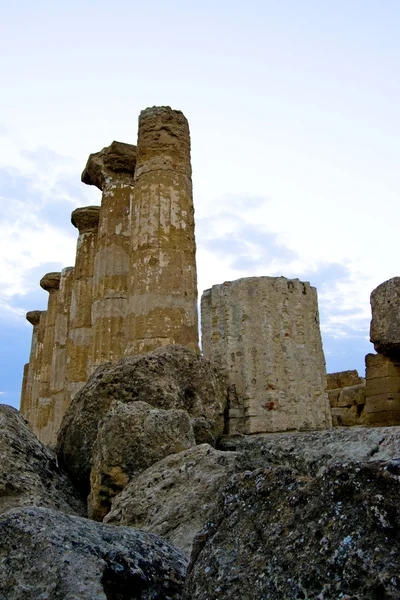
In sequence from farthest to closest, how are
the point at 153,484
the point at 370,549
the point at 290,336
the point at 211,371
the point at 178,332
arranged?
the point at 178,332
the point at 290,336
the point at 211,371
the point at 153,484
the point at 370,549

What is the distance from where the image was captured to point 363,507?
1.61 m

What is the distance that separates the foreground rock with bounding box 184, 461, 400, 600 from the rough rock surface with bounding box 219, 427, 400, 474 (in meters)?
1.54

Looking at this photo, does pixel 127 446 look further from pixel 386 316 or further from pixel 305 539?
pixel 386 316

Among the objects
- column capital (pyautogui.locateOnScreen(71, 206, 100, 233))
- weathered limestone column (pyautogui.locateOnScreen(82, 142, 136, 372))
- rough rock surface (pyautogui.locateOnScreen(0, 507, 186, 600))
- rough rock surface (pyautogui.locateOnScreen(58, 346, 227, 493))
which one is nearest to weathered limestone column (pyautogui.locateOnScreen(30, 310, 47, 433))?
column capital (pyautogui.locateOnScreen(71, 206, 100, 233))

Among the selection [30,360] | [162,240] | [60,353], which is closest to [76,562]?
[162,240]

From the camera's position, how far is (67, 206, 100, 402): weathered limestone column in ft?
41.5

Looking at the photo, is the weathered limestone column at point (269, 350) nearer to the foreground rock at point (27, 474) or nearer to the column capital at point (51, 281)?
the foreground rock at point (27, 474)

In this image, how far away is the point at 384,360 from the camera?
10.9m

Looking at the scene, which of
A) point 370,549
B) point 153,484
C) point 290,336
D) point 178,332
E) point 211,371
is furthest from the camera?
point 178,332

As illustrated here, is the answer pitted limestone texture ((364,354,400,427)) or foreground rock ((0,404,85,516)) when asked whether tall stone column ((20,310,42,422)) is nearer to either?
pitted limestone texture ((364,354,400,427))

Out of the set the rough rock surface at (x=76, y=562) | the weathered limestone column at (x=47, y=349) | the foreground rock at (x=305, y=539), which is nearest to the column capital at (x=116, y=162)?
the weathered limestone column at (x=47, y=349)

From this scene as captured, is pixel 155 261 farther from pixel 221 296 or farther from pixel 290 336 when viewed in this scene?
pixel 290 336

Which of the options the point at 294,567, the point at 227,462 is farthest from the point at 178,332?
the point at 294,567

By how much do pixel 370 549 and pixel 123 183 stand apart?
34.4 feet
